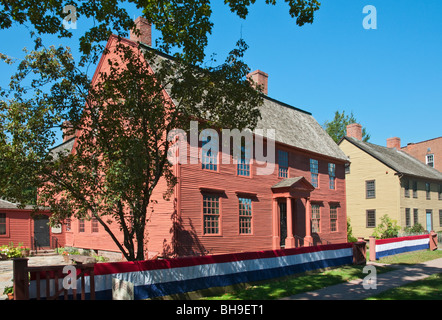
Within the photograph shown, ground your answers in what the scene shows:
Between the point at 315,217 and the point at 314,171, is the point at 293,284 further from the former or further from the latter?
the point at 314,171

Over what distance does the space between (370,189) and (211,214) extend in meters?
22.7

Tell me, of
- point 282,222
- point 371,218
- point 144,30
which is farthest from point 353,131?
point 144,30

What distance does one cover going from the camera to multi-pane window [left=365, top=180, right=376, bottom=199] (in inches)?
1380

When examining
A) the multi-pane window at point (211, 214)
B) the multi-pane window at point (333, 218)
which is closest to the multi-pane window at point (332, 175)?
the multi-pane window at point (333, 218)

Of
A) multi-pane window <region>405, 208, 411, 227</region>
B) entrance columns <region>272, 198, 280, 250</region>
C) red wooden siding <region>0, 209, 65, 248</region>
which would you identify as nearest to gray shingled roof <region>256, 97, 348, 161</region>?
entrance columns <region>272, 198, 280, 250</region>

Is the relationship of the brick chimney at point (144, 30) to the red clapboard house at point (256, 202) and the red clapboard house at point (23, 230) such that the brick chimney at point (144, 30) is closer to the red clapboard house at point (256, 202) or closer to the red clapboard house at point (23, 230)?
the red clapboard house at point (256, 202)

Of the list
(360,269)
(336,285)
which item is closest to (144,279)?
(336,285)

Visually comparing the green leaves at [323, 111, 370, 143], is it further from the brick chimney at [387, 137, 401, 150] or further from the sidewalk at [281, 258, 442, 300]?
the sidewalk at [281, 258, 442, 300]

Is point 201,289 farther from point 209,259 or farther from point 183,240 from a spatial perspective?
point 183,240

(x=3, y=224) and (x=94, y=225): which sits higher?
(x=94, y=225)

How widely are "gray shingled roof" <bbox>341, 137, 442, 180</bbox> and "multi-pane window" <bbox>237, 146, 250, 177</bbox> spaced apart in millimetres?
18809

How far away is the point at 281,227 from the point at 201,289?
1215 cm

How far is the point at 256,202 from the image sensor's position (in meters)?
20.3

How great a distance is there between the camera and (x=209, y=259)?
11.7 m
